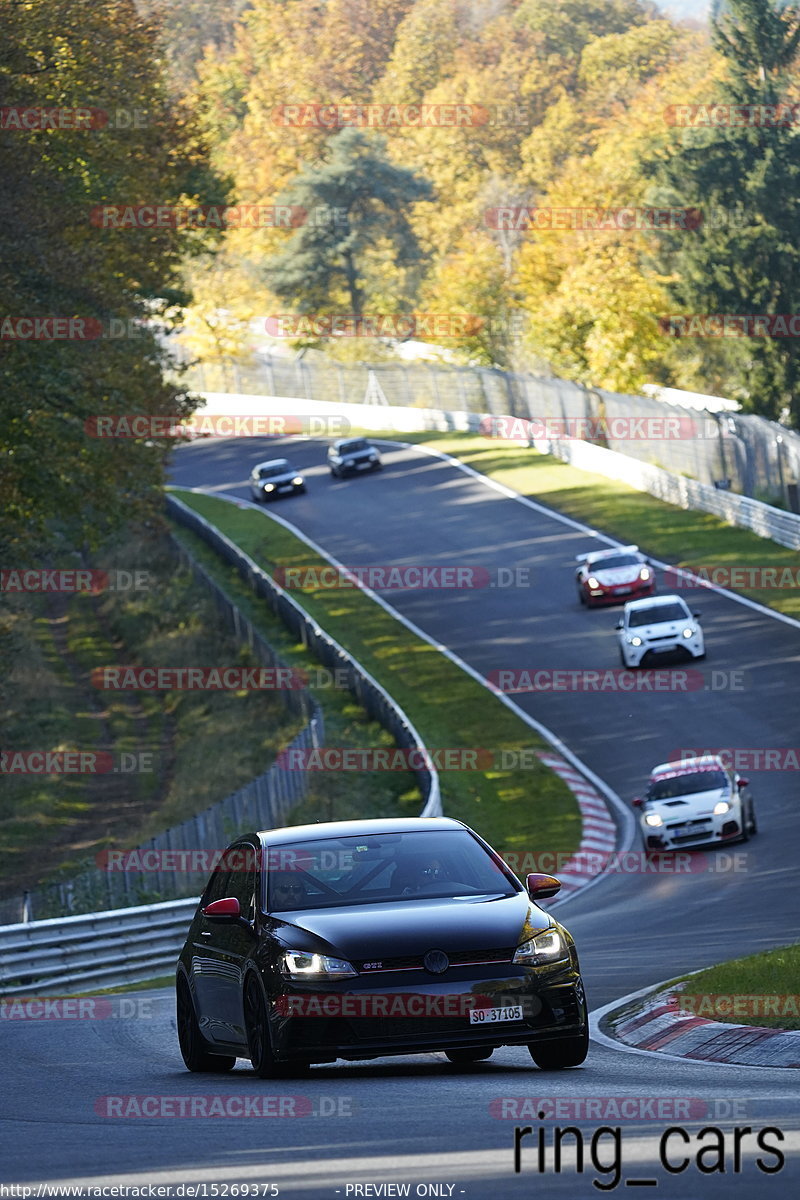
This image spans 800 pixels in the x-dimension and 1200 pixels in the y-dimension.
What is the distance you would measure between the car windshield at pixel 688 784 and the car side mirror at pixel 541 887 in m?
15.0

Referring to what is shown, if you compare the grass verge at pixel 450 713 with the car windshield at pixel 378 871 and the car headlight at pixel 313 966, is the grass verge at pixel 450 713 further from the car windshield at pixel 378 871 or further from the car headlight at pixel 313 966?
the car headlight at pixel 313 966

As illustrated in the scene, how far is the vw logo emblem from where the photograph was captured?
9.27 metres

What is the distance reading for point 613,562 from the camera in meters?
43.8

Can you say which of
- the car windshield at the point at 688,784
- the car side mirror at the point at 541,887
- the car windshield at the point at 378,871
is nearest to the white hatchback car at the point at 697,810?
the car windshield at the point at 688,784

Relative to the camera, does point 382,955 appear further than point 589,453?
No

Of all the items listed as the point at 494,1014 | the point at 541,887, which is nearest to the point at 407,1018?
the point at 494,1014

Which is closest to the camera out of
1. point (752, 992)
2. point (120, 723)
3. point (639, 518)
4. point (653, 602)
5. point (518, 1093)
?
point (518, 1093)

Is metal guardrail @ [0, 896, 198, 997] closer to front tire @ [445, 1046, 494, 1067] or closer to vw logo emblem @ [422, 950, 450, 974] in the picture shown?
front tire @ [445, 1046, 494, 1067]

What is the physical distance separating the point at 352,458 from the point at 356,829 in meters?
58.1

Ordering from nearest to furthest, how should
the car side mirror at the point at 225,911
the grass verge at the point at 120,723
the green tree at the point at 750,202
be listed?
1. the car side mirror at the point at 225,911
2. the grass verge at the point at 120,723
3. the green tree at the point at 750,202

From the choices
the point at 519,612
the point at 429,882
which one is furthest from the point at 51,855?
the point at 429,882

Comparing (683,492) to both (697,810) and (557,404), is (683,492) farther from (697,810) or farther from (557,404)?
(697,810)

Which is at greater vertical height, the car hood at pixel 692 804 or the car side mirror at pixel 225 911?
the car side mirror at pixel 225 911

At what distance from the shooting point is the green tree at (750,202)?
2569 inches
